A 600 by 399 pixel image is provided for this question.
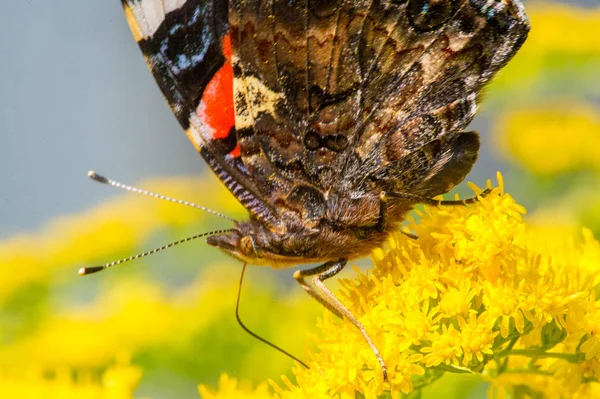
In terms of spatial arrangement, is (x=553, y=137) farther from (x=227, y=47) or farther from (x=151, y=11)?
(x=151, y=11)

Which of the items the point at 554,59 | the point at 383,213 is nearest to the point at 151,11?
the point at 383,213

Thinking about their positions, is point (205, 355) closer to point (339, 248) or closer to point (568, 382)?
point (339, 248)

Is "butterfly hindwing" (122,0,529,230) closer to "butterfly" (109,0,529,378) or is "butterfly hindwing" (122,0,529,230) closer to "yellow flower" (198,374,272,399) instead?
"butterfly" (109,0,529,378)

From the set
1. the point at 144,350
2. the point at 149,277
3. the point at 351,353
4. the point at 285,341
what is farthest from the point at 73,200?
the point at 351,353

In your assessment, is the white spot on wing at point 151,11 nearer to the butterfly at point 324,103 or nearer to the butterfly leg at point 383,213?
the butterfly at point 324,103

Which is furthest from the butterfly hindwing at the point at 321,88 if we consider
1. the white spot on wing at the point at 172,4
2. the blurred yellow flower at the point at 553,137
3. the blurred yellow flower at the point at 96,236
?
the blurred yellow flower at the point at 96,236

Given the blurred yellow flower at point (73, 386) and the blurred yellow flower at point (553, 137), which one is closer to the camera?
the blurred yellow flower at point (73, 386)

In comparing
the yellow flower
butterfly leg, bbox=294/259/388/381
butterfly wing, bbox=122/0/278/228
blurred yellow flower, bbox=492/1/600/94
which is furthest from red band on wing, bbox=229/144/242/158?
blurred yellow flower, bbox=492/1/600/94
